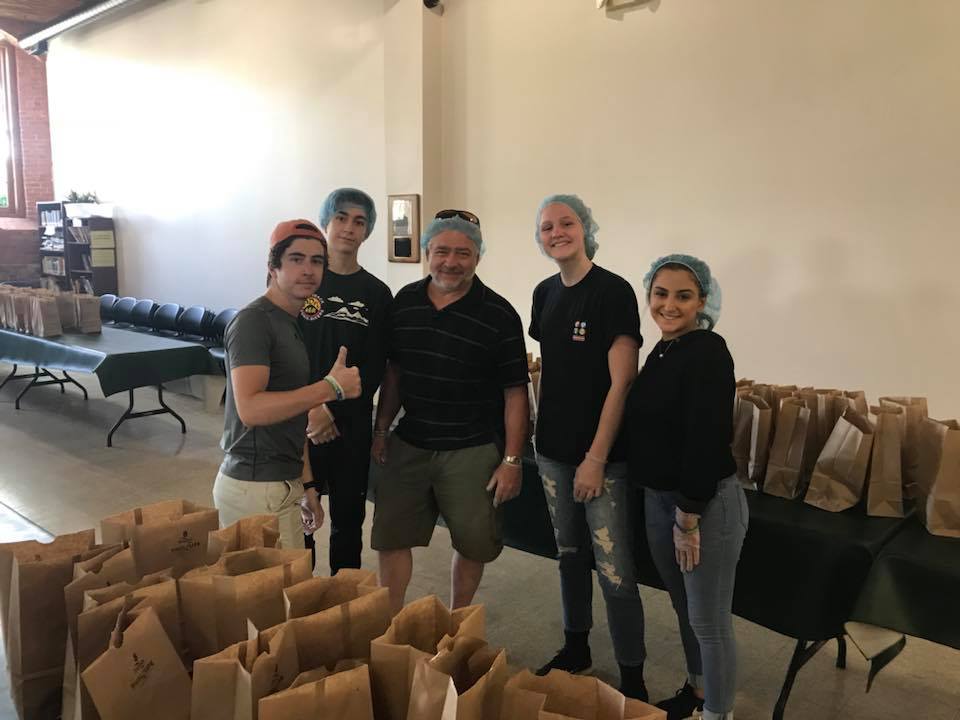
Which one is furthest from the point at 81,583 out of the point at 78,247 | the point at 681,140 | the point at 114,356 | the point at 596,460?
the point at 78,247

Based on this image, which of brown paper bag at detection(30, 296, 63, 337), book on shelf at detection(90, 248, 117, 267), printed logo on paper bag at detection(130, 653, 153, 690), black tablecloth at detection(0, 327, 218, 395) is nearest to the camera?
printed logo on paper bag at detection(130, 653, 153, 690)

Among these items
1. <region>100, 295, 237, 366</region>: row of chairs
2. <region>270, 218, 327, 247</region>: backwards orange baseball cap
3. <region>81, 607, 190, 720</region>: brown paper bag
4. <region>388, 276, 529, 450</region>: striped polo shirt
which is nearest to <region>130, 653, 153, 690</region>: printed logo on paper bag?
<region>81, 607, 190, 720</region>: brown paper bag

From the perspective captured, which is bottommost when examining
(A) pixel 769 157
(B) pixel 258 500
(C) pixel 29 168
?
(B) pixel 258 500

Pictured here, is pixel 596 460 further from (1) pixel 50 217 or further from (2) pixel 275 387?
(1) pixel 50 217

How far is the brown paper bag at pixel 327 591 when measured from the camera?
1093mm

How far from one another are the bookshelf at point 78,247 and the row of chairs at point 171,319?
1.98 metres

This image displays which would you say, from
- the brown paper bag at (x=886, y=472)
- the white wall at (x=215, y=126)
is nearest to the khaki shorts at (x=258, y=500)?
the brown paper bag at (x=886, y=472)

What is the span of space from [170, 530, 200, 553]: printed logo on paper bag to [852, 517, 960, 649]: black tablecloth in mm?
1695

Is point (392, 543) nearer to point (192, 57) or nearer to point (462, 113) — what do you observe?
point (462, 113)

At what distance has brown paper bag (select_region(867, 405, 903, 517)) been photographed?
201cm

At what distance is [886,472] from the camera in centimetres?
202

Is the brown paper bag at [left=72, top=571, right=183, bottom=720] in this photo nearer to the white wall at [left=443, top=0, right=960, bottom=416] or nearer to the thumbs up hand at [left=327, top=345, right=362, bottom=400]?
the thumbs up hand at [left=327, top=345, right=362, bottom=400]

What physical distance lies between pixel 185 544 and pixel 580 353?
3.81 feet

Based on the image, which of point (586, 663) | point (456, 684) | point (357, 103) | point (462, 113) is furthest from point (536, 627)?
point (357, 103)
